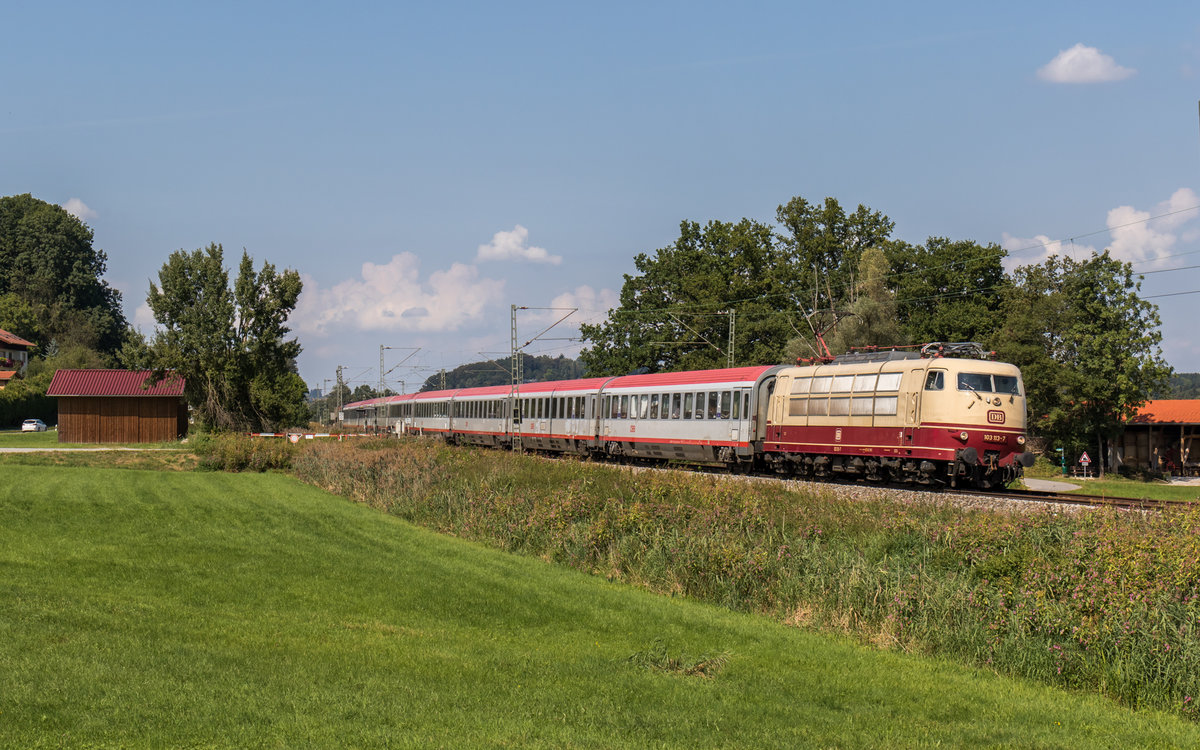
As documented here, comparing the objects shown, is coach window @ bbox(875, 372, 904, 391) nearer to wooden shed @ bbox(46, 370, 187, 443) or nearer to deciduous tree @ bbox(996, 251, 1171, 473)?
deciduous tree @ bbox(996, 251, 1171, 473)

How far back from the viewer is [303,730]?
801 cm

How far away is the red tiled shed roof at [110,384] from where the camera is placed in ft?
200

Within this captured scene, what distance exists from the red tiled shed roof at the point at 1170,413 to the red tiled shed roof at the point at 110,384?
5776 cm

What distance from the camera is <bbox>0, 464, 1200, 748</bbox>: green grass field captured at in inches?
325

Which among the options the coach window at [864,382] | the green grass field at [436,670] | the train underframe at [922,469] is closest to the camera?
the green grass field at [436,670]

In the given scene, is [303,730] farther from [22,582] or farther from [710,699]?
[22,582]

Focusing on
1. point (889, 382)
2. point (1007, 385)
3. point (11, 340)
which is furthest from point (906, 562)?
point (11, 340)

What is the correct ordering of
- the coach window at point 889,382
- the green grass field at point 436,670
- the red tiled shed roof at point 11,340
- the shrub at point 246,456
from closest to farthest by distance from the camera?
the green grass field at point 436,670, the coach window at point 889,382, the shrub at point 246,456, the red tiled shed roof at point 11,340

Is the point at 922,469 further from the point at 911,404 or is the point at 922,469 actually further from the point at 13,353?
the point at 13,353

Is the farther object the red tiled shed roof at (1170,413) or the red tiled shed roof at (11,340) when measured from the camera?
the red tiled shed roof at (11,340)

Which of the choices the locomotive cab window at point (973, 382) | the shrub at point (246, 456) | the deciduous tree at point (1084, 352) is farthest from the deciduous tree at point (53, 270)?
the locomotive cab window at point (973, 382)

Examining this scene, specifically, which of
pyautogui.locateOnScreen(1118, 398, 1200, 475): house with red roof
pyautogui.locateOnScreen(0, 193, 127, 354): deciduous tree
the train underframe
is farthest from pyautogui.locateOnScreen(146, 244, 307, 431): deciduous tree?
pyautogui.locateOnScreen(0, 193, 127, 354): deciduous tree

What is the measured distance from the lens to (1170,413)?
62469 millimetres

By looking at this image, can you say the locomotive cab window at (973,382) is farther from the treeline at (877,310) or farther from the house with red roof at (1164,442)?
the house with red roof at (1164,442)
